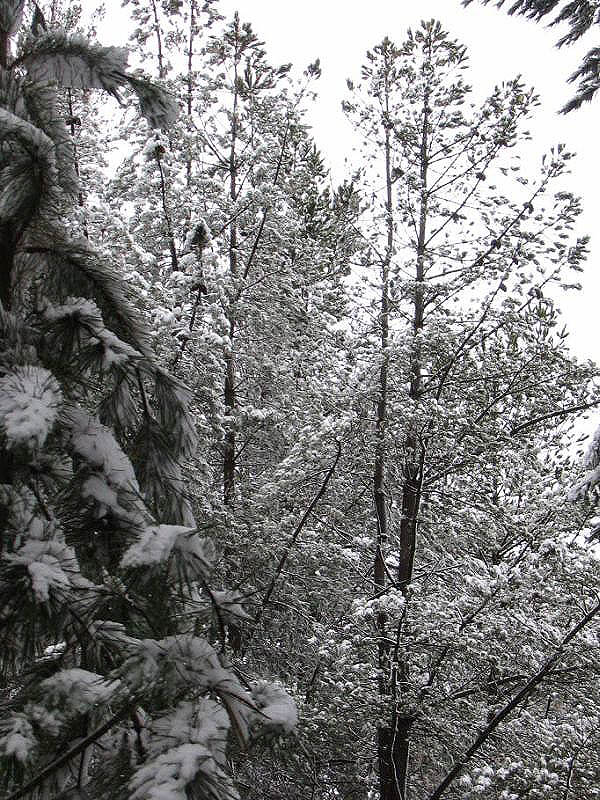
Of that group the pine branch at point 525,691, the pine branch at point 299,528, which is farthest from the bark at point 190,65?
the pine branch at point 525,691

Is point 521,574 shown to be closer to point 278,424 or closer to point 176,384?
point 278,424

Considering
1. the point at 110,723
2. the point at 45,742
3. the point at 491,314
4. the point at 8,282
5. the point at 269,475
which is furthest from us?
the point at 269,475

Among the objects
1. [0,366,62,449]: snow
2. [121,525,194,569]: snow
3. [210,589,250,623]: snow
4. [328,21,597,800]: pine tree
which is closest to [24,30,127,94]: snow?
[0,366,62,449]: snow

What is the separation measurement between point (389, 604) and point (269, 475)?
2721 mm

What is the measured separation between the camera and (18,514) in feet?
6.29

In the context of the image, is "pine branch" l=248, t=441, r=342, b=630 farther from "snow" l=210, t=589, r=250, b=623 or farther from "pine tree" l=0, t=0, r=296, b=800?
"snow" l=210, t=589, r=250, b=623

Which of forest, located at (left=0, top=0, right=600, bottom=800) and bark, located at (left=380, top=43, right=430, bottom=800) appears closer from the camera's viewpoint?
forest, located at (left=0, top=0, right=600, bottom=800)

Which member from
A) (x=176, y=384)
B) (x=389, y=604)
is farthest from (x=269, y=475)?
(x=176, y=384)

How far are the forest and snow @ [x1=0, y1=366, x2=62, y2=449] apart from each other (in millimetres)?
68

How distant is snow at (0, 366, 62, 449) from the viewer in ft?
5.41

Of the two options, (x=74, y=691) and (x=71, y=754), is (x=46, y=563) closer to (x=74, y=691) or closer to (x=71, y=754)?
(x=74, y=691)

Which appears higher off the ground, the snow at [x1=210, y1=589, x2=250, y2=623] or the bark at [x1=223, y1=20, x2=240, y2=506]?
the bark at [x1=223, y1=20, x2=240, y2=506]

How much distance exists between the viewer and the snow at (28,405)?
1.65 m

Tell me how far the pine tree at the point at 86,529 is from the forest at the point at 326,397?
15mm
